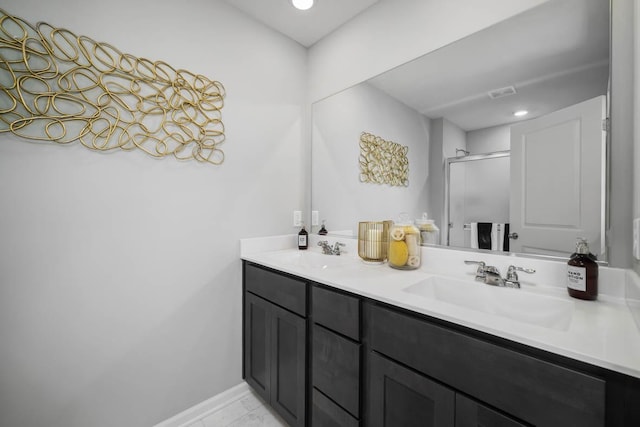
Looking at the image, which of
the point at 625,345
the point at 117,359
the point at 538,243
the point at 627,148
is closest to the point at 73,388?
the point at 117,359

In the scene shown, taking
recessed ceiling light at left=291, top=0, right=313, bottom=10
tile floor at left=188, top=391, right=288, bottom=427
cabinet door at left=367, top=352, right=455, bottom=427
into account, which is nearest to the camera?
cabinet door at left=367, top=352, right=455, bottom=427

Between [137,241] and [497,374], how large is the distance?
5.25 ft

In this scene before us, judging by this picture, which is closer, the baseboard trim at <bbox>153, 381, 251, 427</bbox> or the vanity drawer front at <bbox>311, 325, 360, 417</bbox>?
the vanity drawer front at <bbox>311, 325, 360, 417</bbox>

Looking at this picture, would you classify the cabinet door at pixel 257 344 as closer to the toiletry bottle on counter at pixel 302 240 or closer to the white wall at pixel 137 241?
the white wall at pixel 137 241

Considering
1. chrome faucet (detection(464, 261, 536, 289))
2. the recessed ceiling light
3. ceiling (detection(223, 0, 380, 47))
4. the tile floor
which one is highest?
ceiling (detection(223, 0, 380, 47))

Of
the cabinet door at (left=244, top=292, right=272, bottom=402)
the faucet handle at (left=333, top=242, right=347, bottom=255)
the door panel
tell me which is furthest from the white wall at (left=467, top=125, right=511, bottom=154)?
the cabinet door at (left=244, top=292, right=272, bottom=402)

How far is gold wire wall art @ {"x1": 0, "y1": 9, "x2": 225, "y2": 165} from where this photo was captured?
1104 mm

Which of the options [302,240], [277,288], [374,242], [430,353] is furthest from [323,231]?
[430,353]

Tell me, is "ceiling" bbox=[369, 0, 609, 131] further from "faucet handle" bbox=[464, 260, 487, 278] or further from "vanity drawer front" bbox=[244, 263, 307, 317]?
"vanity drawer front" bbox=[244, 263, 307, 317]

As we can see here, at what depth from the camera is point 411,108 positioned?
1.54 meters

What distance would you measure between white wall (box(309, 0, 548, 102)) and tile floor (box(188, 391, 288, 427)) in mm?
2154

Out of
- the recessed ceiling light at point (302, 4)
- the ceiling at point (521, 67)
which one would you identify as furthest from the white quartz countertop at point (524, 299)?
the recessed ceiling light at point (302, 4)

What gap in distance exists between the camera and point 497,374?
0.71 m

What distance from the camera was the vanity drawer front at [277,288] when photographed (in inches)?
51.8
